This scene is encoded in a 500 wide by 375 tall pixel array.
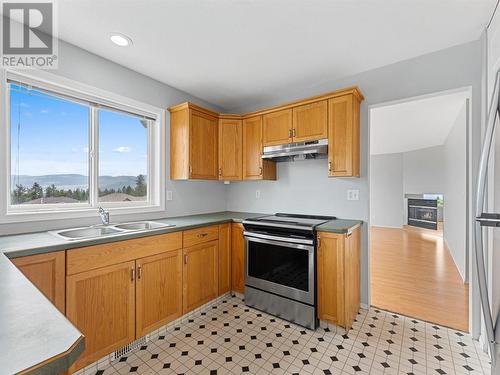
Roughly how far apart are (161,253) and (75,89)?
1.62 m

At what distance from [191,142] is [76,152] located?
1.10 m

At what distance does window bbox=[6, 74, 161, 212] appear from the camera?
191 cm

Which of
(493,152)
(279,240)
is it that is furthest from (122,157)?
(493,152)

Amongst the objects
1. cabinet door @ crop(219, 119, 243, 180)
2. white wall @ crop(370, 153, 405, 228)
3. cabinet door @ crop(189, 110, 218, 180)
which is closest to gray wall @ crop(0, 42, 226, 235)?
cabinet door @ crop(189, 110, 218, 180)

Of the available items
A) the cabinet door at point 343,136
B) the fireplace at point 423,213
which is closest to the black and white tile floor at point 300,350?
the cabinet door at point 343,136

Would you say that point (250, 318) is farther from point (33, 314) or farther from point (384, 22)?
point (384, 22)

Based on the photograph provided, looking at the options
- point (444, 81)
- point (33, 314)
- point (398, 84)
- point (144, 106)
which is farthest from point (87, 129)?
point (444, 81)

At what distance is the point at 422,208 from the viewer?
6895 millimetres

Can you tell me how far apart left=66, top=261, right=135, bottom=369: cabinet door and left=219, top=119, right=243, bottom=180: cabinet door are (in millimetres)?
1620

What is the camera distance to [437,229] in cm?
666

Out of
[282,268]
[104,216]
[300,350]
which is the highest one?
[104,216]

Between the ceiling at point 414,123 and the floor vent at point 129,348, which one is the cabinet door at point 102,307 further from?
the ceiling at point 414,123

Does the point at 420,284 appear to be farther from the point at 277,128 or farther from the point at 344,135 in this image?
the point at 277,128

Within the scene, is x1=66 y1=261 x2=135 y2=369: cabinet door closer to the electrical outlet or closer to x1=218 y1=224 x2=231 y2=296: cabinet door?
x1=218 y1=224 x2=231 y2=296: cabinet door
